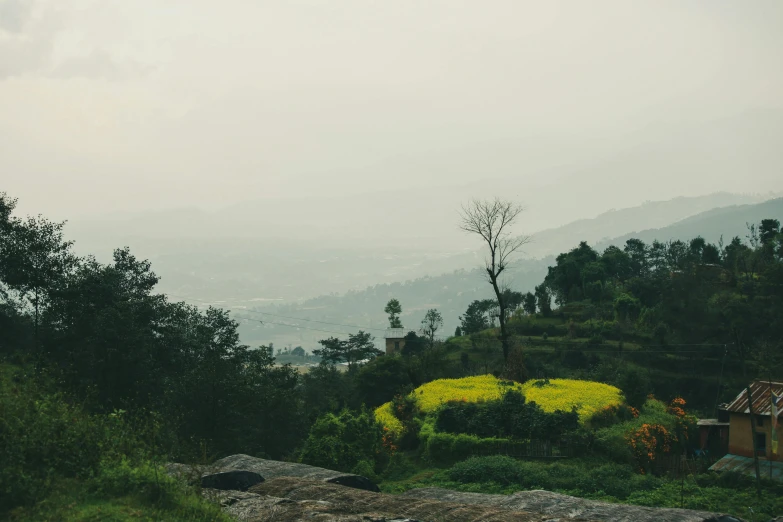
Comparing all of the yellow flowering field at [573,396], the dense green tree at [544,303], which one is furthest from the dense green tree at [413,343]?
the yellow flowering field at [573,396]

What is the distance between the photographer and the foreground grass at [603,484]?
779 inches

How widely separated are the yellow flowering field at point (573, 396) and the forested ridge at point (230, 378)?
93 cm

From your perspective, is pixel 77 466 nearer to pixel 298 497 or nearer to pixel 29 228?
pixel 298 497

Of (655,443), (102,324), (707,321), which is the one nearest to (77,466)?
(102,324)

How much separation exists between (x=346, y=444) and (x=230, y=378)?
369 inches

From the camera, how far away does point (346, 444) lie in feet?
88.9

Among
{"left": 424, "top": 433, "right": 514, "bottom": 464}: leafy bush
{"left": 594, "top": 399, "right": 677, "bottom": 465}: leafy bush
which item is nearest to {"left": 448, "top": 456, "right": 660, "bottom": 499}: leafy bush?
{"left": 594, "top": 399, "right": 677, "bottom": 465}: leafy bush

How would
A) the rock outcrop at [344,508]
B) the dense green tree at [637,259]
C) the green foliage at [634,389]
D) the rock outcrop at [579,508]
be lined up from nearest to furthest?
the rock outcrop at [344,508] < the rock outcrop at [579,508] < the green foliage at [634,389] < the dense green tree at [637,259]

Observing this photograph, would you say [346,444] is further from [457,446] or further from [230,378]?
[230,378]

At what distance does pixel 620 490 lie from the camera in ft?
70.7

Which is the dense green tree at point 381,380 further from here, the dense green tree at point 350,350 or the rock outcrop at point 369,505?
A: the dense green tree at point 350,350

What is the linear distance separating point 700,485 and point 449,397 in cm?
1381

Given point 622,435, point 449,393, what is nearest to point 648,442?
point 622,435

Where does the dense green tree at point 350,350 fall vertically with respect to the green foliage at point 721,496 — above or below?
above
